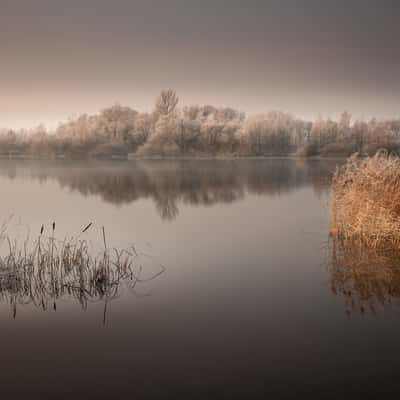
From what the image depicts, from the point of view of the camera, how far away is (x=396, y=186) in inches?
410

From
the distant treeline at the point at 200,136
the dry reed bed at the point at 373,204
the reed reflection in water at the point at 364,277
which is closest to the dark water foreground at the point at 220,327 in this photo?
the reed reflection in water at the point at 364,277

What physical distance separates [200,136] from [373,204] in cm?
5670

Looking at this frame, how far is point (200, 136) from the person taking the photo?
66.2 metres

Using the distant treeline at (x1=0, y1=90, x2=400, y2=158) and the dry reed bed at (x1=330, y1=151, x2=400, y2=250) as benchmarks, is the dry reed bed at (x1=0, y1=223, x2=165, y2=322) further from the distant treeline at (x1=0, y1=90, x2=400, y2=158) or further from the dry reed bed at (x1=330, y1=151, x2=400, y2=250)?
the distant treeline at (x1=0, y1=90, x2=400, y2=158)

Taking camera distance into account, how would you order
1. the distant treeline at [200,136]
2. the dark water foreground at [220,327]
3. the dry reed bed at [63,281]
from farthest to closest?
1. the distant treeline at [200,136]
2. the dry reed bed at [63,281]
3. the dark water foreground at [220,327]

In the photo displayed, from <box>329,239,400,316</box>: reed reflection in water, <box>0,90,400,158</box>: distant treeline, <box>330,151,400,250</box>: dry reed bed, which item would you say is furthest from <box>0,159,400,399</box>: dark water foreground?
<box>0,90,400,158</box>: distant treeline

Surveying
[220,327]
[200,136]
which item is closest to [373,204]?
[220,327]

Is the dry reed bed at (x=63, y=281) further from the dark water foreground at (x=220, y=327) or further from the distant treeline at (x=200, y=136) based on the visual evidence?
the distant treeline at (x=200, y=136)

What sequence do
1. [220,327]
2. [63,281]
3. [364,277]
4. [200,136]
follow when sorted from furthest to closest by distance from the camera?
[200,136], [364,277], [63,281], [220,327]

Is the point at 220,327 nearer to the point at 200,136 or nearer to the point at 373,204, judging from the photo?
the point at 373,204

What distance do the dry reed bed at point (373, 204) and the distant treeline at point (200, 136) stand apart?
175 ft

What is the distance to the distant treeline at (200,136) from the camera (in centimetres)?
6469

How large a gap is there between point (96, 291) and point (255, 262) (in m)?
3.68

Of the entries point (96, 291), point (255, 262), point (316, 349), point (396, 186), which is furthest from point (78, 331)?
point (396, 186)
